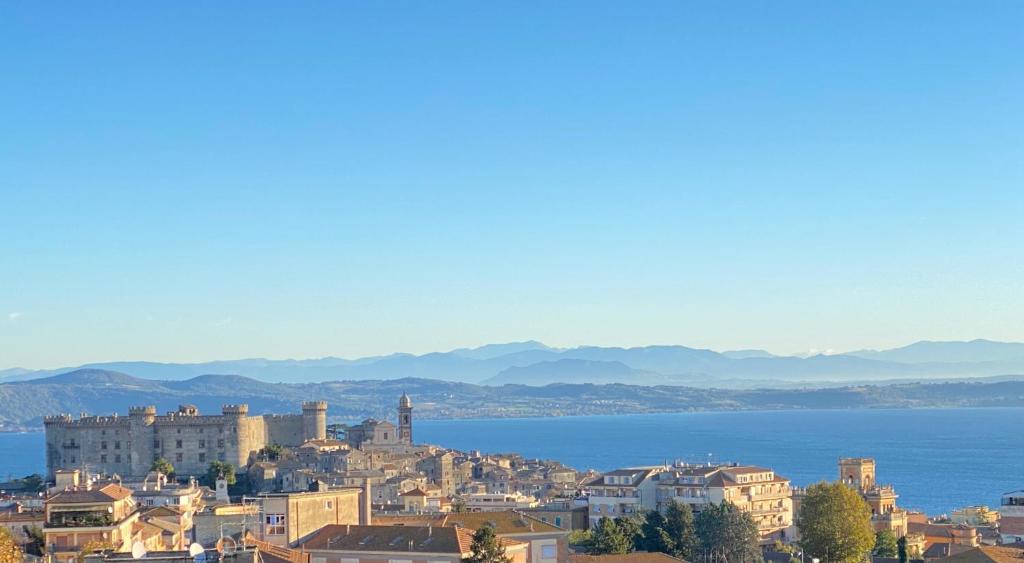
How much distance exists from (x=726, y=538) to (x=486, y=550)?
2434cm

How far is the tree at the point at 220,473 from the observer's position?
8509 cm

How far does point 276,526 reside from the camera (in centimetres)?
3866

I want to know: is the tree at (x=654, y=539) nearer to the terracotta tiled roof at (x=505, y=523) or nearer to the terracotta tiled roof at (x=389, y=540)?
the terracotta tiled roof at (x=505, y=523)

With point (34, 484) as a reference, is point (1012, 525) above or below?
below

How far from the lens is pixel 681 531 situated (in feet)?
197

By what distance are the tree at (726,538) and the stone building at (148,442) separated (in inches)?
1617

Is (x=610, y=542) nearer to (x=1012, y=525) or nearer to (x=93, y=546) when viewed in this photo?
(x=1012, y=525)

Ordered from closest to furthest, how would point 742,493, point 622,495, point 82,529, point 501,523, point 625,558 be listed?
point 82,529 < point 501,523 < point 625,558 < point 742,493 < point 622,495

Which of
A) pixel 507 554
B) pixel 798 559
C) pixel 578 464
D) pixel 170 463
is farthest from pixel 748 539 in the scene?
pixel 578 464

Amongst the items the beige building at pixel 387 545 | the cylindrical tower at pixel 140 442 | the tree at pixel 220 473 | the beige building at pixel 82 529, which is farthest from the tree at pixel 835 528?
the cylindrical tower at pixel 140 442

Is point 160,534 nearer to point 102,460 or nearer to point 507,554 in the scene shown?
point 507,554

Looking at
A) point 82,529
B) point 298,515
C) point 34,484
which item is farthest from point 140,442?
point 82,529

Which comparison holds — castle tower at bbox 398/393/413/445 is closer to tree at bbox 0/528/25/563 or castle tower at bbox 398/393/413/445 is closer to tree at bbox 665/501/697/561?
tree at bbox 665/501/697/561

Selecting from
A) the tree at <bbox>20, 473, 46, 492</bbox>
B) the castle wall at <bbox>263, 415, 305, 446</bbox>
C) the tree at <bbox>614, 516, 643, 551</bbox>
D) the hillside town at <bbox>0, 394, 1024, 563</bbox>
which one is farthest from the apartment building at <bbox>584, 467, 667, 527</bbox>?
the castle wall at <bbox>263, 415, 305, 446</bbox>
